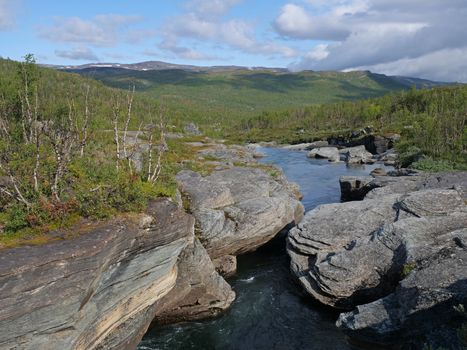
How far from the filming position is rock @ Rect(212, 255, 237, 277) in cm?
3356

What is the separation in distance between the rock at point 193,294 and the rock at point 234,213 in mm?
3992

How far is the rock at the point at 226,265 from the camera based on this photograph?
33.6m

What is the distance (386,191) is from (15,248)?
36158 mm

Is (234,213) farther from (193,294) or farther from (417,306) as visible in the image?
(417,306)

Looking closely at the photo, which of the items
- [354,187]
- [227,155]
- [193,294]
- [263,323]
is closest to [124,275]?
[193,294]

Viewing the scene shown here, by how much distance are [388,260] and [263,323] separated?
9473 millimetres

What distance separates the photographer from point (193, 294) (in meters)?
27.3

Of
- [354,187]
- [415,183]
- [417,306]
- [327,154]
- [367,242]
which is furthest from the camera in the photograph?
[327,154]

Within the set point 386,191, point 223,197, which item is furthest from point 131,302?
point 386,191

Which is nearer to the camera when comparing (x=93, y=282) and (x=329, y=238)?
(x=93, y=282)

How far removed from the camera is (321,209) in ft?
121

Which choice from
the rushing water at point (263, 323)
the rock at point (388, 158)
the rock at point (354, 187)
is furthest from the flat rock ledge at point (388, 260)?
the rock at point (388, 158)

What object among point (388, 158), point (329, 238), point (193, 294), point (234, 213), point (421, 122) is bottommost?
point (388, 158)

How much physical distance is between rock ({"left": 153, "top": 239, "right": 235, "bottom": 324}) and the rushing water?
0.68m
